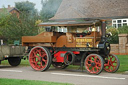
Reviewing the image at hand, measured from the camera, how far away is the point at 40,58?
504 inches

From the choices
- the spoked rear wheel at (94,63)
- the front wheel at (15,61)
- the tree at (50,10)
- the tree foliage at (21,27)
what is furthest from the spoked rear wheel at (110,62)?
the tree foliage at (21,27)

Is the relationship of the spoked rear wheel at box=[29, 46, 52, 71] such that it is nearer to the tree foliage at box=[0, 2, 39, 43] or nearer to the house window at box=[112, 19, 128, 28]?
the tree foliage at box=[0, 2, 39, 43]

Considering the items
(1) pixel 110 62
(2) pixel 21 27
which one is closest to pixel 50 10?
(2) pixel 21 27

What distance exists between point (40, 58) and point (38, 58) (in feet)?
0.41

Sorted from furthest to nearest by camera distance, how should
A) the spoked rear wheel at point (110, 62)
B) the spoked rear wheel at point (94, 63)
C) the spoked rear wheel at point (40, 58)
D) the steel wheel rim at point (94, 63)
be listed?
1. the spoked rear wheel at point (40, 58)
2. the spoked rear wheel at point (110, 62)
3. the steel wheel rim at point (94, 63)
4. the spoked rear wheel at point (94, 63)

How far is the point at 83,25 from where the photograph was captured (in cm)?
1245

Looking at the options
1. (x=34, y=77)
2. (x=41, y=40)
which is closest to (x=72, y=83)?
(x=34, y=77)

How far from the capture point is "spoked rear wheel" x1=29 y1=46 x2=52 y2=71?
12.5m

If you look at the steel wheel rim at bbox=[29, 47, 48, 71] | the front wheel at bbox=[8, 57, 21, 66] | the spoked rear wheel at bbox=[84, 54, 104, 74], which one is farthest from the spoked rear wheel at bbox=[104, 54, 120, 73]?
the front wheel at bbox=[8, 57, 21, 66]

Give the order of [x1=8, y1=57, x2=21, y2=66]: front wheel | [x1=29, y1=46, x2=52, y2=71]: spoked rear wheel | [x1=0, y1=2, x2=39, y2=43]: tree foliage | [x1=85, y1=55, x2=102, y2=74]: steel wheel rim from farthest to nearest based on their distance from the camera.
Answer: [x1=0, y1=2, x2=39, y2=43]: tree foliage < [x1=8, y1=57, x2=21, y2=66]: front wheel < [x1=29, y1=46, x2=52, y2=71]: spoked rear wheel < [x1=85, y1=55, x2=102, y2=74]: steel wheel rim

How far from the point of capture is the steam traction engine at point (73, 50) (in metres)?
11.8

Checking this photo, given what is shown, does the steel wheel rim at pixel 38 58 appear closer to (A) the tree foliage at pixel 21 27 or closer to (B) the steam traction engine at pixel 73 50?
(B) the steam traction engine at pixel 73 50

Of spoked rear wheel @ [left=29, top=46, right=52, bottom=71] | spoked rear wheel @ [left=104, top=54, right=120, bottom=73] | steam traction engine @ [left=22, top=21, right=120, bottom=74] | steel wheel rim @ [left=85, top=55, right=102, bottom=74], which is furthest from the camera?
spoked rear wheel @ [left=29, top=46, right=52, bottom=71]

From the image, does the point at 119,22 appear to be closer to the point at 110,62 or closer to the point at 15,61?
the point at 15,61
